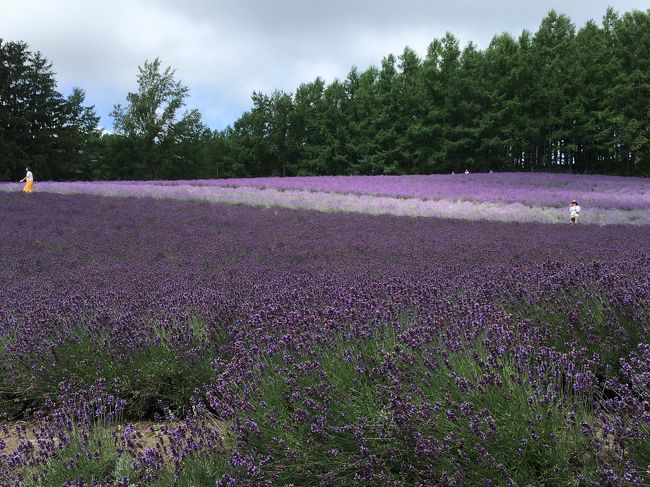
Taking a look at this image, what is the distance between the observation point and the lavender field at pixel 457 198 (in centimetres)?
1504

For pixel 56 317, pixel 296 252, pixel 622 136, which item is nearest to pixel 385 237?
pixel 296 252

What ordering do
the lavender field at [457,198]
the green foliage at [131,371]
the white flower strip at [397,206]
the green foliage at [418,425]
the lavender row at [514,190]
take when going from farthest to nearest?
the lavender row at [514,190] → the lavender field at [457,198] → the white flower strip at [397,206] → the green foliage at [131,371] → the green foliage at [418,425]

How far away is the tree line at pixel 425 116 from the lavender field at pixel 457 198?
593 inches

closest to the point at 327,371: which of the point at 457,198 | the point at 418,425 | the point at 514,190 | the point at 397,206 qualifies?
the point at 418,425

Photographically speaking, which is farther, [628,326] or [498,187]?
[498,187]

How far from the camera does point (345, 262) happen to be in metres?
6.87

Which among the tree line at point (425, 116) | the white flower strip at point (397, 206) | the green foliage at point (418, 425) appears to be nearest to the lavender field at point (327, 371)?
the green foliage at point (418, 425)

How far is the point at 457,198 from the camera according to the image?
19.3m

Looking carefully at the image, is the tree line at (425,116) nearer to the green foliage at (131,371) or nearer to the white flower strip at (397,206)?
the white flower strip at (397,206)

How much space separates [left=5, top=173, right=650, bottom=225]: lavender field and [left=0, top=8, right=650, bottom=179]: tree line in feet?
A: 49.4

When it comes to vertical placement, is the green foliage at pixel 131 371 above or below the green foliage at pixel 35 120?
below

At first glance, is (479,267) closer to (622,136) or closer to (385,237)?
(385,237)

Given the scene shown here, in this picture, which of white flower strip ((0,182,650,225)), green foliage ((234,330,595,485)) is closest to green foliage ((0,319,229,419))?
green foliage ((234,330,595,485))

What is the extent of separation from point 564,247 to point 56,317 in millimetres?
7037
